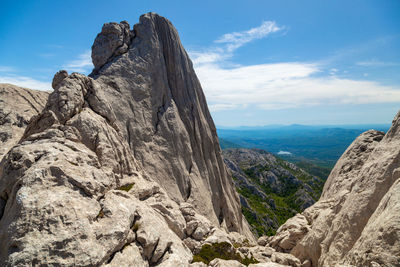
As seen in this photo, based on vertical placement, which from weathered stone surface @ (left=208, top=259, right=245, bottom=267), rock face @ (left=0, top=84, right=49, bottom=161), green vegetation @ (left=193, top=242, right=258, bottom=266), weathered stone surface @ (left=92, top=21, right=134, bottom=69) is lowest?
green vegetation @ (left=193, top=242, right=258, bottom=266)

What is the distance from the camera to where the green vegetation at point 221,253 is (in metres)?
21.3

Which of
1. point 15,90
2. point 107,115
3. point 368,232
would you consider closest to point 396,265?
point 368,232

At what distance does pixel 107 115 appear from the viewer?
84.6 ft

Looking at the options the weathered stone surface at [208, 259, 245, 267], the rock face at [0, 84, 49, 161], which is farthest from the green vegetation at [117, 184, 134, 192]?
the rock face at [0, 84, 49, 161]

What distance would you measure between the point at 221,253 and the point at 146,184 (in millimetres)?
10468

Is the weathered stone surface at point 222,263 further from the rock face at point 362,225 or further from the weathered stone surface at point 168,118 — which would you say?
the weathered stone surface at point 168,118

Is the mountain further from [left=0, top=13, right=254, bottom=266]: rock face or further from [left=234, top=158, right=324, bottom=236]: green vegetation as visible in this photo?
[left=0, top=13, right=254, bottom=266]: rock face

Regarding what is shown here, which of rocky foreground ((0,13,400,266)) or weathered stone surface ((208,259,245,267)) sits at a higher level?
rocky foreground ((0,13,400,266))

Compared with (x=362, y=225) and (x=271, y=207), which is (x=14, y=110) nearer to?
(x=362, y=225)

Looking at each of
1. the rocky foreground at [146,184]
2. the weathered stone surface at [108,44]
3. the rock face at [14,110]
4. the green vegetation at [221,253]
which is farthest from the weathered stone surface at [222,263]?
the weathered stone surface at [108,44]

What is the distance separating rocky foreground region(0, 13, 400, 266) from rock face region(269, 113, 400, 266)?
89mm

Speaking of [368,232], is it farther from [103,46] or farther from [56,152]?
[103,46]

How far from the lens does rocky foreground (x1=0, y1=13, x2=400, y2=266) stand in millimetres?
12273

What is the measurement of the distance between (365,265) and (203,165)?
102 ft
